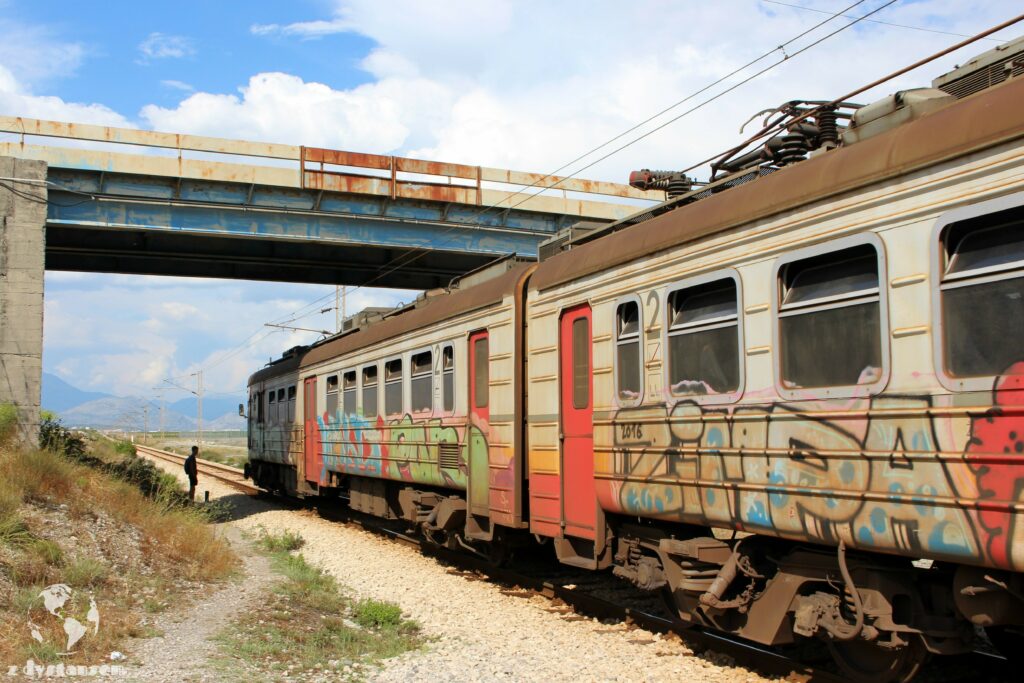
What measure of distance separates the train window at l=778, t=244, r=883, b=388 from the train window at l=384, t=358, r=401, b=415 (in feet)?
27.3

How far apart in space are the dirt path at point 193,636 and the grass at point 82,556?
24cm

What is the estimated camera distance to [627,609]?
28.3 feet

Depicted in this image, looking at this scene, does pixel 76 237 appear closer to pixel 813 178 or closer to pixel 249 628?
pixel 249 628

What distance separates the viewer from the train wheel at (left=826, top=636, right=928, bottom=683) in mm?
5410

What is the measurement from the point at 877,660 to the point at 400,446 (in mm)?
8560

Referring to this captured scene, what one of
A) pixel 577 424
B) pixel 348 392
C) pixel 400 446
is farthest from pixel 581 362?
pixel 348 392

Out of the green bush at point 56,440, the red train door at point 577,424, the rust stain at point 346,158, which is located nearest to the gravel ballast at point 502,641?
the red train door at point 577,424

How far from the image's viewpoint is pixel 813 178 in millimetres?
5695

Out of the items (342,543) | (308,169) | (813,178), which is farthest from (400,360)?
(813,178)

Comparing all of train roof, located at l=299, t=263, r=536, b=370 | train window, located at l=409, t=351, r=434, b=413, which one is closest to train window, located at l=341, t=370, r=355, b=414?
train roof, located at l=299, t=263, r=536, b=370

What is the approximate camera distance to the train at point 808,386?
14.9 feet
